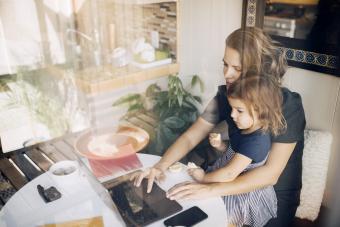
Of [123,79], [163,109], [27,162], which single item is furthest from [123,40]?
[27,162]

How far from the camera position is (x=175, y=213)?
73 cm

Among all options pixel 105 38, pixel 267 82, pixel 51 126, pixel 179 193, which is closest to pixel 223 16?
pixel 267 82

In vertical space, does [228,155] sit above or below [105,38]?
below

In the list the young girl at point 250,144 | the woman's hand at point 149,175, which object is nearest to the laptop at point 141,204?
the woman's hand at point 149,175

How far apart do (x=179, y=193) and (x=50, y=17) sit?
0.60m

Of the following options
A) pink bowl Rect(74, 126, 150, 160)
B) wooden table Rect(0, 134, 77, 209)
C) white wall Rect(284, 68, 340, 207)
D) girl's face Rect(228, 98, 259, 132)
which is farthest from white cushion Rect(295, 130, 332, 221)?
wooden table Rect(0, 134, 77, 209)

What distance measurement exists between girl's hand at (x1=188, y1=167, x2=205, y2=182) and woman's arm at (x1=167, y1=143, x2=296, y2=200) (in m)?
0.04

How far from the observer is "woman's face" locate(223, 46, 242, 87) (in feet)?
2.44

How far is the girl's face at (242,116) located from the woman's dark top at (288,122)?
0.03 m

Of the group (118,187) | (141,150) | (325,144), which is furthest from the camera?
(141,150)

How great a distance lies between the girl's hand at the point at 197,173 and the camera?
85 centimetres

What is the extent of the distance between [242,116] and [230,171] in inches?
6.1

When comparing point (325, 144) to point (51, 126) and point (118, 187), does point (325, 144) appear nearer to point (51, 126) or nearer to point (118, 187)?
point (118, 187)

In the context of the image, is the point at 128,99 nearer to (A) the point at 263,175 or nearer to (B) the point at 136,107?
(B) the point at 136,107
